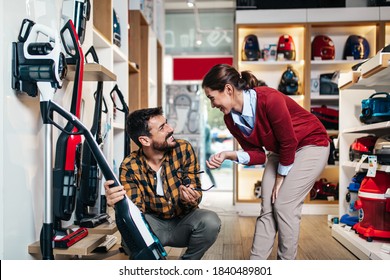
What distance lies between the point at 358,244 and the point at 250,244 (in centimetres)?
68

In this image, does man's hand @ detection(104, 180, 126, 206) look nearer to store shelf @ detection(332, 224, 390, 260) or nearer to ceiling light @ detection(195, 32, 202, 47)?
store shelf @ detection(332, 224, 390, 260)

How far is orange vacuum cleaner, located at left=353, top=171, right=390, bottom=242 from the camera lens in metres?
2.25

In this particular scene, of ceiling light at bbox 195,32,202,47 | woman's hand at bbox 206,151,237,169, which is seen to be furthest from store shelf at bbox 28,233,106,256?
ceiling light at bbox 195,32,202,47

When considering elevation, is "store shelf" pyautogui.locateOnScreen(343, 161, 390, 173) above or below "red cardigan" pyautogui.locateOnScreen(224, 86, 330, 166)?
below

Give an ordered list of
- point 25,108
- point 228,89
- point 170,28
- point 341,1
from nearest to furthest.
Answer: point 25,108, point 228,89, point 341,1, point 170,28

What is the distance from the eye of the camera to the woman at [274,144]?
1.62 metres

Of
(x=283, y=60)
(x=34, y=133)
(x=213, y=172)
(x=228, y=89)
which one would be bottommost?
(x=213, y=172)

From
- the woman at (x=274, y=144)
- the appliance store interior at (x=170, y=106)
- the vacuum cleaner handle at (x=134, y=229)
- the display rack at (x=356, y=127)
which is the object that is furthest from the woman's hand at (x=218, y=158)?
the display rack at (x=356, y=127)

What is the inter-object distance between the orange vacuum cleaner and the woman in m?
0.73

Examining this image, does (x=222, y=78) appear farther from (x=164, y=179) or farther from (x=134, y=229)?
(x=134, y=229)
